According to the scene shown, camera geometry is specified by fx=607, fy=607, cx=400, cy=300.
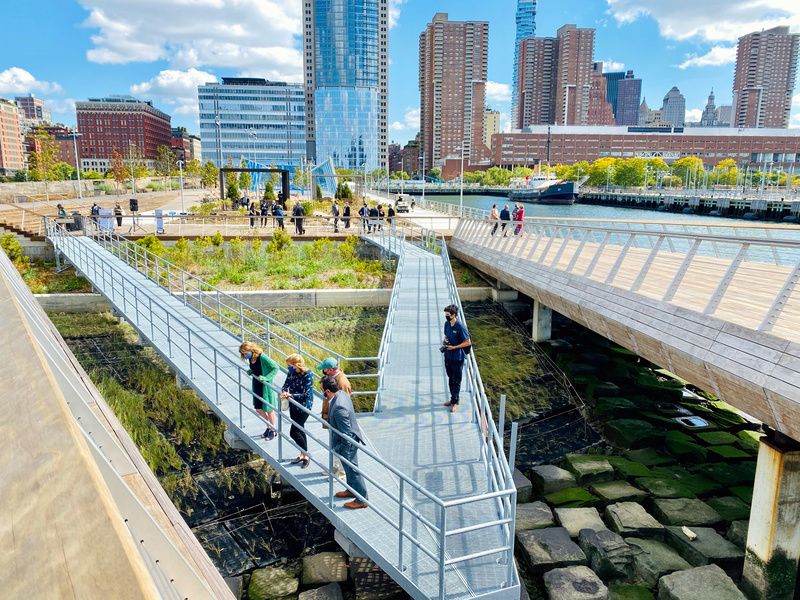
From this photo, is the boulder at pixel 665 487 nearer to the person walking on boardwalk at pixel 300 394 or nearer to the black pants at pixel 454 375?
the black pants at pixel 454 375

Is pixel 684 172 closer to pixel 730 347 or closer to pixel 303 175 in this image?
pixel 303 175

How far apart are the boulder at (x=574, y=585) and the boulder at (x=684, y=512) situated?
2.38m

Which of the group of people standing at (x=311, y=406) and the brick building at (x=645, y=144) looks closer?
the group of people standing at (x=311, y=406)

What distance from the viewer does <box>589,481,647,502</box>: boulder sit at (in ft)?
34.4

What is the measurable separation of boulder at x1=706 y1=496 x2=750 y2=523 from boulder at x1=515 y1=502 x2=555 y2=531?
2.80 m

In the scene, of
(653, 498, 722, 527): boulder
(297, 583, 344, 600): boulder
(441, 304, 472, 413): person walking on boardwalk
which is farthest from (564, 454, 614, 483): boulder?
(297, 583, 344, 600): boulder

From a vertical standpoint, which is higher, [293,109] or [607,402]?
[293,109]

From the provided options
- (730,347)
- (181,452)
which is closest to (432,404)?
(730,347)

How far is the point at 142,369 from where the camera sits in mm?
15391

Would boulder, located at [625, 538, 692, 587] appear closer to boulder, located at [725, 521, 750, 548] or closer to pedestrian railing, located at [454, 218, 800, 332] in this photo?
boulder, located at [725, 521, 750, 548]

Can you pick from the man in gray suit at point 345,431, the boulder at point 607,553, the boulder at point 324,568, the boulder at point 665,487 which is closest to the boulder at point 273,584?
the boulder at point 324,568

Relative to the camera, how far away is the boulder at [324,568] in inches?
320

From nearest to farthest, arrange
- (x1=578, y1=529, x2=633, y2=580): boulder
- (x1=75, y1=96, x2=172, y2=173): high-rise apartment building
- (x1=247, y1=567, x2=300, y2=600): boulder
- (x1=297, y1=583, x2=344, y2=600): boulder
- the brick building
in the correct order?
(x1=297, y1=583, x2=344, y2=600): boulder < (x1=247, y1=567, x2=300, y2=600): boulder < (x1=578, y1=529, x2=633, y2=580): boulder < the brick building < (x1=75, y1=96, x2=172, y2=173): high-rise apartment building

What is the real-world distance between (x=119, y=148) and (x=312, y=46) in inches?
2507
